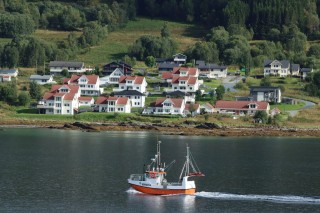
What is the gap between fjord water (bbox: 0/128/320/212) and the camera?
36.5 m

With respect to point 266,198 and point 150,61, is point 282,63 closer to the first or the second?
point 150,61

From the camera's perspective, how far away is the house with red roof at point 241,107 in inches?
2901

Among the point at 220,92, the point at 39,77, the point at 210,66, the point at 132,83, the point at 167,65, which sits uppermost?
the point at 167,65

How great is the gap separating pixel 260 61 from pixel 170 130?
30718 mm

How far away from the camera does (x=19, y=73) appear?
90.0 m

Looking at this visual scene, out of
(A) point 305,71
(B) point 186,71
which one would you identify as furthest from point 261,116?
(A) point 305,71

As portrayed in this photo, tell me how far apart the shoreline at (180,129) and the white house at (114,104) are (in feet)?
15.5

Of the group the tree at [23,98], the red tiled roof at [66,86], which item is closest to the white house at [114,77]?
the red tiled roof at [66,86]

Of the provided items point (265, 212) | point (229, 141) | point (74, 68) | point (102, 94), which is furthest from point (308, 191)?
point (74, 68)

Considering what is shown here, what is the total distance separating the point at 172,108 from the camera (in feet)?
242

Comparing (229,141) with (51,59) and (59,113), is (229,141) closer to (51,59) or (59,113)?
(59,113)

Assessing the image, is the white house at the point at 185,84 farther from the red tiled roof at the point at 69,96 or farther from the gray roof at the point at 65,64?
the gray roof at the point at 65,64

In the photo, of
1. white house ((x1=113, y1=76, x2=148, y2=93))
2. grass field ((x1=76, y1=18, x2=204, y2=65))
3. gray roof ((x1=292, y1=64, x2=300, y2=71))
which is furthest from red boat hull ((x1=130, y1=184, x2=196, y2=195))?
grass field ((x1=76, y1=18, x2=204, y2=65))

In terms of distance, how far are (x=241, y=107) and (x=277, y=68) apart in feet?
60.6
